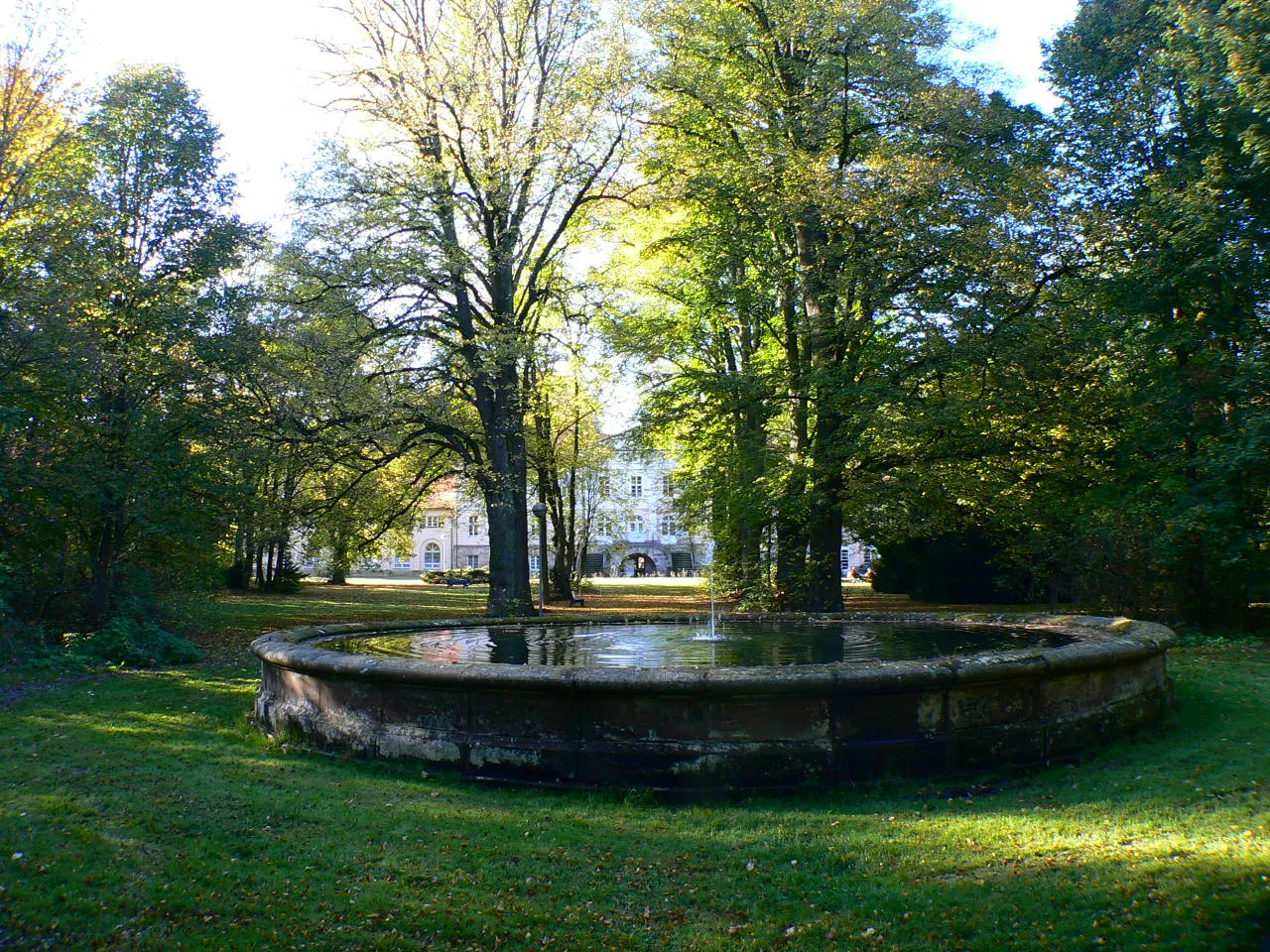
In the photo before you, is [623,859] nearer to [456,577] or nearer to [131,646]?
[131,646]

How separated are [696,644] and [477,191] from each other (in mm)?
12320

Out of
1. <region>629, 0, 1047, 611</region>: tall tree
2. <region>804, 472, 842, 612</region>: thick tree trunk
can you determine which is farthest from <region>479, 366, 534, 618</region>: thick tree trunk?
<region>804, 472, 842, 612</region>: thick tree trunk

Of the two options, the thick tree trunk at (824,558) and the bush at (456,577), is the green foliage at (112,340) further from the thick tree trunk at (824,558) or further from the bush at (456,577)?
A: the bush at (456,577)

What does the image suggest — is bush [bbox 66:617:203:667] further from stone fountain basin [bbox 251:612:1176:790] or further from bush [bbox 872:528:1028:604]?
bush [bbox 872:528:1028:604]

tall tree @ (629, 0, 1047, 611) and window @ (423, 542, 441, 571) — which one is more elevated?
tall tree @ (629, 0, 1047, 611)

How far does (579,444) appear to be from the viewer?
106 ft

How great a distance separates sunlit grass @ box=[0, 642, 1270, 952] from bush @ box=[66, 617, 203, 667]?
6.76 meters

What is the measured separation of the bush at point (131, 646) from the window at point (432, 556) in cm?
6165

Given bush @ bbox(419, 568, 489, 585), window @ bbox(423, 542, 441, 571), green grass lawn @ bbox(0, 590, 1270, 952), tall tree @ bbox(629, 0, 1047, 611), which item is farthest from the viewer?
window @ bbox(423, 542, 441, 571)

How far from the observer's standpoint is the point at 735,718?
6.20 m

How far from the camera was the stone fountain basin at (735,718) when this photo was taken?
6.19 metres

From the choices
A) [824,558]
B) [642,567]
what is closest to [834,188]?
[824,558]

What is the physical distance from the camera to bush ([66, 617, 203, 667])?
1338 cm

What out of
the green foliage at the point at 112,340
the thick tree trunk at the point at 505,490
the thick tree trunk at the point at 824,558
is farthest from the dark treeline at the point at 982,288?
the green foliage at the point at 112,340
